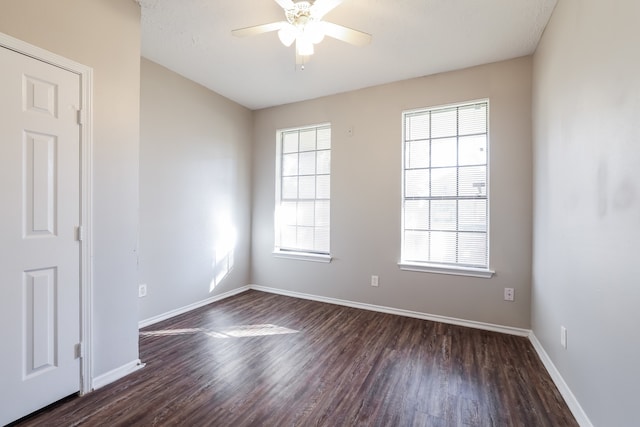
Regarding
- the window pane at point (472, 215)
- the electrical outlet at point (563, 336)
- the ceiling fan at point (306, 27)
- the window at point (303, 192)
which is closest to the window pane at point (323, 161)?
the window at point (303, 192)

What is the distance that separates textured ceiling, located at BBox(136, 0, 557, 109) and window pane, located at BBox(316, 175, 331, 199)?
1.13 m

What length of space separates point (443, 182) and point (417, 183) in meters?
0.28

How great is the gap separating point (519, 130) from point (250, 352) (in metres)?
3.26

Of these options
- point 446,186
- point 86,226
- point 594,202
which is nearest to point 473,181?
point 446,186

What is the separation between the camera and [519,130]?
9.14 ft

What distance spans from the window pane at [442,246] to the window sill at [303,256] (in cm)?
129

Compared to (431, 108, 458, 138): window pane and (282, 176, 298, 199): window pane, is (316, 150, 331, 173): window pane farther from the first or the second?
(431, 108, 458, 138): window pane

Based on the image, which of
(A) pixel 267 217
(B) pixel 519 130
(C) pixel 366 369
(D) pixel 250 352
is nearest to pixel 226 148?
(A) pixel 267 217

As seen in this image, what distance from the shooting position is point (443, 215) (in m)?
3.18

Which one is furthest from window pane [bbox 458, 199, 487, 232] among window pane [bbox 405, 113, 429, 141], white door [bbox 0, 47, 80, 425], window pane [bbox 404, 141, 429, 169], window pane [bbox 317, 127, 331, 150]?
white door [bbox 0, 47, 80, 425]

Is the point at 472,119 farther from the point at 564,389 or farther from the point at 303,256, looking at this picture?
the point at 303,256

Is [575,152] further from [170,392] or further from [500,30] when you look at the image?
[170,392]

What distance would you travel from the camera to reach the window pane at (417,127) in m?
3.29

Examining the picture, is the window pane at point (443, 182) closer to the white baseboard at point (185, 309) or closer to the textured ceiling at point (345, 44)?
the textured ceiling at point (345, 44)
